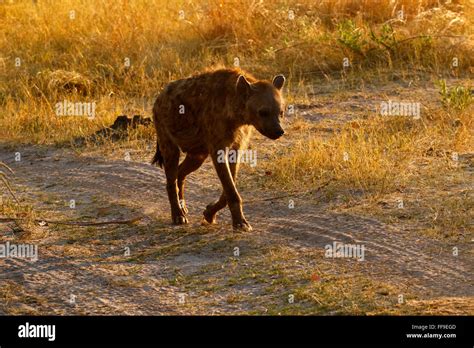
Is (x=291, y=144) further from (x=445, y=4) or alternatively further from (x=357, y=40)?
(x=445, y=4)

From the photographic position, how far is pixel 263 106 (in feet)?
24.9

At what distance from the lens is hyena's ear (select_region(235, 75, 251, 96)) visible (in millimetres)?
7660

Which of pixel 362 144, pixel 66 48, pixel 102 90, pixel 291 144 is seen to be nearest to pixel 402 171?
pixel 362 144

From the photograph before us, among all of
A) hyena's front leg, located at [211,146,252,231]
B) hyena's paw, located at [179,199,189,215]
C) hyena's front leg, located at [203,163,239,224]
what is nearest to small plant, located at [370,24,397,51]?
hyena's paw, located at [179,199,189,215]

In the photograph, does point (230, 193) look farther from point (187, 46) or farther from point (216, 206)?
point (187, 46)

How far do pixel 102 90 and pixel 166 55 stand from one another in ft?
3.20

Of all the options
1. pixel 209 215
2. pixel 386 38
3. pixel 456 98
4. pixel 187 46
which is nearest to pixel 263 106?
pixel 209 215

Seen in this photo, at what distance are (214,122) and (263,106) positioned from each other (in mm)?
474

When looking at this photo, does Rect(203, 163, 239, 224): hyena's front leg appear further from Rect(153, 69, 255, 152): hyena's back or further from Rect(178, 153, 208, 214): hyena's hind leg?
Rect(178, 153, 208, 214): hyena's hind leg

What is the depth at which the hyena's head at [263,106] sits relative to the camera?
7574 millimetres

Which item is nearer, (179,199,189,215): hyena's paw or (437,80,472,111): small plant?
(179,199,189,215): hyena's paw

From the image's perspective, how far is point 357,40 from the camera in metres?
11.8

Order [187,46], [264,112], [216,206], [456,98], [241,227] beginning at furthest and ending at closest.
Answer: [187,46]
[456,98]
[216,206]
[241,227]
[264,112]

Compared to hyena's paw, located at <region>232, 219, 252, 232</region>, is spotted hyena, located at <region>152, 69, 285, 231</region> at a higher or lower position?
higher
